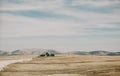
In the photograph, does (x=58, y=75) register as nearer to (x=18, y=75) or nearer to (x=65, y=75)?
(x=65, y=75)

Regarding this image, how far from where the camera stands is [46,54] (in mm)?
153250

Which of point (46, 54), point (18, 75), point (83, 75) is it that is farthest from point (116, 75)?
point (46, 54)

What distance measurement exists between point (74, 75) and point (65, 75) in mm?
1335

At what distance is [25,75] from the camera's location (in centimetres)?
4259

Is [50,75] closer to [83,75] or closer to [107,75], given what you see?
[83,75]

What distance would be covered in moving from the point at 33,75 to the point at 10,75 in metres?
3.33

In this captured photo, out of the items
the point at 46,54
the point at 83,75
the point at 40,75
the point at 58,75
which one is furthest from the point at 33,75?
the point at 46,54

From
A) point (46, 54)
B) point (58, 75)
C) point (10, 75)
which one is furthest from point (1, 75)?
point (46, 54)

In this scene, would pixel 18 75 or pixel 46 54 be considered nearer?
pixel 18 75

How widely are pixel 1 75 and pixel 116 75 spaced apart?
16269 millimetres

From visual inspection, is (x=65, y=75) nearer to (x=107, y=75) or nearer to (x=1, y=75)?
(x=107, y=75)

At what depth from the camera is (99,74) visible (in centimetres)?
4312

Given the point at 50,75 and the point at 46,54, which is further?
the point at 46,54

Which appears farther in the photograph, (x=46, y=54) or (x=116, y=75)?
(x=46, y=54)
